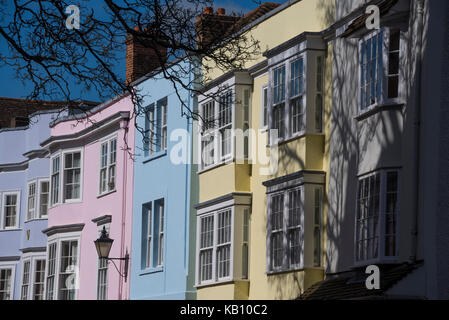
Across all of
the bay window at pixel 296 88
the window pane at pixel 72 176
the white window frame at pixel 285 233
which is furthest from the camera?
the window pane at pixel 72 176

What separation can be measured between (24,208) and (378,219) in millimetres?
26127

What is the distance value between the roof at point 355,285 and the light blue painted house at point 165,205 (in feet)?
26.0

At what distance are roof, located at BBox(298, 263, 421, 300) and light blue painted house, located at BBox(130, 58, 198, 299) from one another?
7936 mm

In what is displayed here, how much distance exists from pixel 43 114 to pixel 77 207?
21.0 feet

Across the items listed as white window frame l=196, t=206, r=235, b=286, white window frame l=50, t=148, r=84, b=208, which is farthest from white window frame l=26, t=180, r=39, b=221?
white window frame l=196, t=206, r=235, b=286

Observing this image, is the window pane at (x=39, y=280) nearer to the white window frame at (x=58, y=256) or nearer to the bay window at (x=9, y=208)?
the white window frame at (x=58, y=256)

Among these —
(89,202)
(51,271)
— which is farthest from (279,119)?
(51,271)

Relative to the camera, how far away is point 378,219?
1941 centimetres

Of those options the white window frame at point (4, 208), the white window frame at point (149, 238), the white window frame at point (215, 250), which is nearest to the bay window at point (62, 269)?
the white window frame at point (149, 238)

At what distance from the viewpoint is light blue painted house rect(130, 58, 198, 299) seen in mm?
29516

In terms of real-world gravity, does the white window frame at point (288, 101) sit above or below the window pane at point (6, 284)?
above

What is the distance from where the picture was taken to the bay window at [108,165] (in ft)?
116

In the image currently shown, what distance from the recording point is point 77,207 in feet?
122
